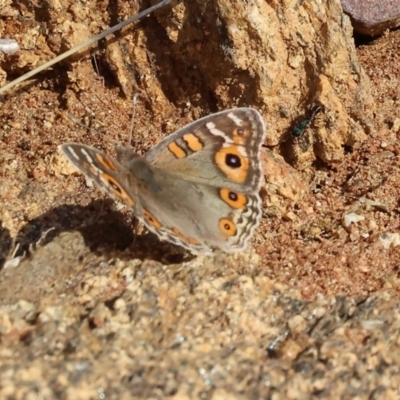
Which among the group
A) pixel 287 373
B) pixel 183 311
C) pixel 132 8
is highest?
pixel 132 8

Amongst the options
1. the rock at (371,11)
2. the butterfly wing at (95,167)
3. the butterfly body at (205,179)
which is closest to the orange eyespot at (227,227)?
the butterfly body at (205,179)

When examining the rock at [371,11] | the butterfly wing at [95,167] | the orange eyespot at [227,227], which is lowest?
the orange eyespot at [227,227]

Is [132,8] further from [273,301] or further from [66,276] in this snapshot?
[273,301]

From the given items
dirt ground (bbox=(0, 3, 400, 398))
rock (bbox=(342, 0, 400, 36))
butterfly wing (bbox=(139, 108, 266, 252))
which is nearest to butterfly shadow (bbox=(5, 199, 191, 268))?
dirt ground (bbox=(0, 3, 400, 398))

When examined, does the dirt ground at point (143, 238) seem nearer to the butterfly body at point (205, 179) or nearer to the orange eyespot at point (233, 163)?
the butterfly body at point (205, 179)

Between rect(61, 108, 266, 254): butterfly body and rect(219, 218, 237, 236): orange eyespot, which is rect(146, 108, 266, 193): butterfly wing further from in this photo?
rect(219, 218, 237, 236): orange eyespot

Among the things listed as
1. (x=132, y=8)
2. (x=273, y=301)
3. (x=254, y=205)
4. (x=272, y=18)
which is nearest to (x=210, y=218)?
(x=254, y=205)
